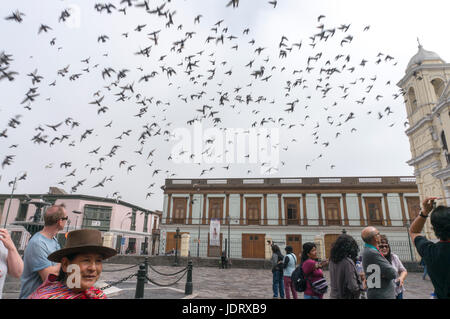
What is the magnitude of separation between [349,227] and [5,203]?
44.9 meters

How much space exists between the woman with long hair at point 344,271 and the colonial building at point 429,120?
18.6 m

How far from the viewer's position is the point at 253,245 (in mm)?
27266

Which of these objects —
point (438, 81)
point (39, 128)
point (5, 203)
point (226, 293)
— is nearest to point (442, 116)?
point (438, 81)

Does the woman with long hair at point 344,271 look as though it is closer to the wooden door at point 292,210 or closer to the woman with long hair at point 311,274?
the woman with long hair at point 311,274

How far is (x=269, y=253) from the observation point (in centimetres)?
2375

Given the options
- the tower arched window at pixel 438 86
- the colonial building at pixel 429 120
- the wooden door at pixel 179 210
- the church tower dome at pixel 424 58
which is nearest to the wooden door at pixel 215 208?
the wooden door at pixel 179 210

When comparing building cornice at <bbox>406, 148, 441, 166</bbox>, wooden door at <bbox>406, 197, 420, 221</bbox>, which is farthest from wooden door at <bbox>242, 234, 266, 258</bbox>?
building cornice at <bbox>406, 148, 441, 166</bbox>

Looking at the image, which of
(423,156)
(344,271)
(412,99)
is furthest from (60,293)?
(412,99)

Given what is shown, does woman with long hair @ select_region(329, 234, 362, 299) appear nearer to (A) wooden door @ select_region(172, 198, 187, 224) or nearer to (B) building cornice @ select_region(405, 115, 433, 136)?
(B) building cornice @ select_region(405, 115, 433, 136)

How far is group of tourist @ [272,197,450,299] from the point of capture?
7.29ft

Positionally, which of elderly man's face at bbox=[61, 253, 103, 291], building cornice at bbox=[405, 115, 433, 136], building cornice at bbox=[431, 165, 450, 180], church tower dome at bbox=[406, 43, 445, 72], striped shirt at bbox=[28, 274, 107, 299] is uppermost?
church tower dome at bbox=[406, 43, 445, 72]

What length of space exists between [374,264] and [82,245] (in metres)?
3.23

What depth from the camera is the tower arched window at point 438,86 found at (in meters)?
20.6

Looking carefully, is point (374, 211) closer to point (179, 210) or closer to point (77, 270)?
point (179, 210)
